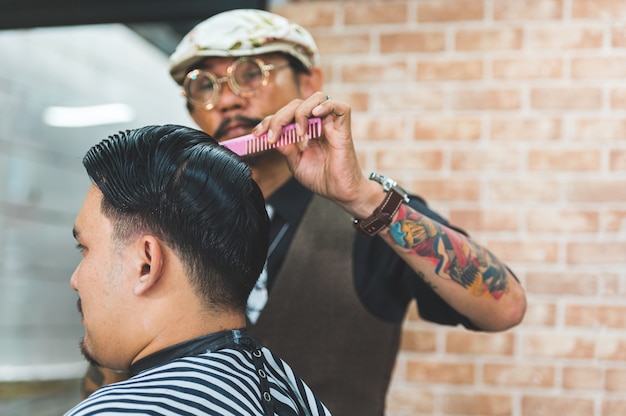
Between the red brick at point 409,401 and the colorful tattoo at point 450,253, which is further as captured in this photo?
the red brick at point 409,401

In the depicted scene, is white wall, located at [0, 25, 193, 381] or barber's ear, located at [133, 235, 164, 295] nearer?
barber's ear, located at [133, 235, 164, 295]

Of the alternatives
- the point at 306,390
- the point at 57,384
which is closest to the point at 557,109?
the point at 306,390

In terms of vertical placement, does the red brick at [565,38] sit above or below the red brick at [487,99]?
above

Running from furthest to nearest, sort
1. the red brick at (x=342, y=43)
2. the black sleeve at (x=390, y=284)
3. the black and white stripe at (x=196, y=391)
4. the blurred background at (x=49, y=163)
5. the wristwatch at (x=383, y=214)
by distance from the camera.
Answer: the blurred background at (x=49, y=163) → the red brick at (x=342, y=43) → the black sleeve at (x=390, y=284) → the wristwatch at (x=383, y=214) → the black and white stripe at (x=196, y=391)

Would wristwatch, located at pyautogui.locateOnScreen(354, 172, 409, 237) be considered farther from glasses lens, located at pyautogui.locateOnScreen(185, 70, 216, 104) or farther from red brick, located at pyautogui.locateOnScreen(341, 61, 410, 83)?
red brick, located at pyautogui.locateOnScreen(341, 61, 410, 83)

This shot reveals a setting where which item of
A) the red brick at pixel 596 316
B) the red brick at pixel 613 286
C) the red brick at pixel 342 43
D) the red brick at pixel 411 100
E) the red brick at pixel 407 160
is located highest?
the red brick at pixel 342 43

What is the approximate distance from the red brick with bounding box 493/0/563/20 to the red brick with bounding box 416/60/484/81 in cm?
18

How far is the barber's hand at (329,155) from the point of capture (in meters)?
1.34

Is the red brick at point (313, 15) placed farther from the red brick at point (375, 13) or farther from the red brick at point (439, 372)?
the red brick at point (439, 372)

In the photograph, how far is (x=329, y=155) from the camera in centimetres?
146

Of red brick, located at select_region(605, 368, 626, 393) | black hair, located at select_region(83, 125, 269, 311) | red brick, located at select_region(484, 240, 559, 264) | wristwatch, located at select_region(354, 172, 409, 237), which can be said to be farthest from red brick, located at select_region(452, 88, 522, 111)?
black hair, located at select_region(83, 125, 269, 311)

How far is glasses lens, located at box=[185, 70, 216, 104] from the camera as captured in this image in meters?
1.80

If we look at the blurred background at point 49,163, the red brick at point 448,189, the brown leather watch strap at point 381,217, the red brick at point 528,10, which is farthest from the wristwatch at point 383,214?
the blurred background at point 49,163

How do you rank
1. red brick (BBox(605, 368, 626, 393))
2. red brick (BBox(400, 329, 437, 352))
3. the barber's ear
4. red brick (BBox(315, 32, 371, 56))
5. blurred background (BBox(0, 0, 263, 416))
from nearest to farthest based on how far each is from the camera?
the barber's ear < red brick (BBox(605, 368, 626, 393)) < red brick (BBox(400, 329, 437, 352)) < red brick (BBox(315, 32, 371, 56)) < blurred background (BBox(0, 0, 263, 416))
